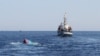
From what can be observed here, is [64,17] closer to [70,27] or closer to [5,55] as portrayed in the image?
[70,27]

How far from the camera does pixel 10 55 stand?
3088 inches

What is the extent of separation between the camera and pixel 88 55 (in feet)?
264

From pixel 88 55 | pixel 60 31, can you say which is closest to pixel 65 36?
pixel 60 31

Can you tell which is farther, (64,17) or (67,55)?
(64,17)

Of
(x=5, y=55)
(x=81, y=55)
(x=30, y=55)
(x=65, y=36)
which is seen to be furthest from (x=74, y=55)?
(x=65, y=36)

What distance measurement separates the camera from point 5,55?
3100 inches

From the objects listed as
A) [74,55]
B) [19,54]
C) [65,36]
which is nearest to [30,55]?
[19,54]

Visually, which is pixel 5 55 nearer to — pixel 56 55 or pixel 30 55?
pixel 30 55

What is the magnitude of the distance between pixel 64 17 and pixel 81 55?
107m

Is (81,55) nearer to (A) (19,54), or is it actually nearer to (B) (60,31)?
(A) (19,54)

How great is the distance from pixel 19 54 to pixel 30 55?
110 inches

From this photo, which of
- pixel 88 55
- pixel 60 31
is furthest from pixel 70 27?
pixel 88 55

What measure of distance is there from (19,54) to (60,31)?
111 m

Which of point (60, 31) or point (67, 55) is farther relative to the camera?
point (60, 31)
